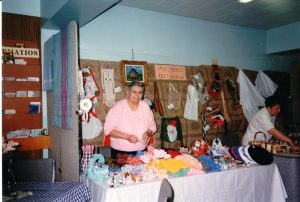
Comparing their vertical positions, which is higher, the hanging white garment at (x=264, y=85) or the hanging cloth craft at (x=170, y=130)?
the hanging white garment at (x=264, y=85)

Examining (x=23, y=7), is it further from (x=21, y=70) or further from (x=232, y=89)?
(x=232, y=89)

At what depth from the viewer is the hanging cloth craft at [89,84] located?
4.27 m

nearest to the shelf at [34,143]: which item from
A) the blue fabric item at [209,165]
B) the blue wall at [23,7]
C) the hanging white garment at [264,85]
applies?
the blue wall at [23,7]

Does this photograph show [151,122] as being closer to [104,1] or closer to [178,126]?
[178,126]

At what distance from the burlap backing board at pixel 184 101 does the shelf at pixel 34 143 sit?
0.58 metres

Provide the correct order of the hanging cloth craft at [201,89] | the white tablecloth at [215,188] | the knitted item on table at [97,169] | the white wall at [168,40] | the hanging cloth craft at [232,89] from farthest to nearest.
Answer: the hanging cloth craft at [232,89]
the hanging cloth craft at [201,89]
the white wall at [168,40]
the knitted item on table at [97,169]
the white tablecloth at [215,188]

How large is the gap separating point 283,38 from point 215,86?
2.27 meters

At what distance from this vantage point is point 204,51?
575 centimetres

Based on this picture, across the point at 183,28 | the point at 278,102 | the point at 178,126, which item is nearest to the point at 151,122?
the point at 178,126

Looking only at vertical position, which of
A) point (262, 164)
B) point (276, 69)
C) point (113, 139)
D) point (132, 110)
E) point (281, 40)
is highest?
point (281, 40)

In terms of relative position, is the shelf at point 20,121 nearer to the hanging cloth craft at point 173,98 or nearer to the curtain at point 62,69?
the curtain at point 62,69

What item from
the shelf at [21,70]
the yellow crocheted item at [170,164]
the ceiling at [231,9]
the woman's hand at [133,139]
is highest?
the ceiling at [231,9]

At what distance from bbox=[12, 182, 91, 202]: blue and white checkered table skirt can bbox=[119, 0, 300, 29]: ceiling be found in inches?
130

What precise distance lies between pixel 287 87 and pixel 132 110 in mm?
5004
